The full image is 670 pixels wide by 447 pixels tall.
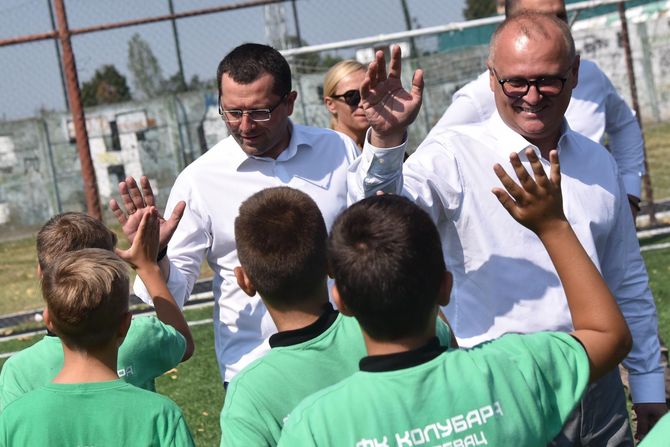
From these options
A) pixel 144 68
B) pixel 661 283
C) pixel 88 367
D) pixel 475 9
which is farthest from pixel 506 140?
pixel 475 9

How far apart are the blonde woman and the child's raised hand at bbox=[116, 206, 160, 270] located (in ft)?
7.36

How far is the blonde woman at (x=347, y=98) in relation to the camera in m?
5.89

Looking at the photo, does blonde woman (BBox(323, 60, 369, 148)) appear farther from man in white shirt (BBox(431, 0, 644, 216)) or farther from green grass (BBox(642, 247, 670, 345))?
green grass (BBox(642, 247, 670, 345))

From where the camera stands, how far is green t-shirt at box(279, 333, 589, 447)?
2.43 meters

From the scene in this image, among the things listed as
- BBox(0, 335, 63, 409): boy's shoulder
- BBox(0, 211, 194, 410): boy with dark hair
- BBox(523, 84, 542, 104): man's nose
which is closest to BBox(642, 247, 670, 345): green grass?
BBox(523, 84, 542, 104): man's nose

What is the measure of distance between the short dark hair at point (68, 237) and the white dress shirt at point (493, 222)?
1.06m

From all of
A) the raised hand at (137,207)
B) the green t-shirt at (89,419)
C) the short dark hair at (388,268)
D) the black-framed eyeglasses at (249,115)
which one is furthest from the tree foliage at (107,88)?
the short dark hair at (388,268)

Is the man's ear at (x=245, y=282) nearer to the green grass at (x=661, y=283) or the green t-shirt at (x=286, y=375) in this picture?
the green t-shirt at (x=286, y=375)

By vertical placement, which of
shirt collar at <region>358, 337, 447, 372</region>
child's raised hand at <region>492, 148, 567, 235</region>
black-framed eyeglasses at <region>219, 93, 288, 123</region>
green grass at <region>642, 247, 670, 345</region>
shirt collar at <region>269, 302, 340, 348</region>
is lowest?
green grass at <region>642, 247, 670, 345</region>

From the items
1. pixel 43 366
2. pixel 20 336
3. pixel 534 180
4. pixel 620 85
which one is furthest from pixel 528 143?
pixel 620 85

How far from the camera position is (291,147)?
4492mm

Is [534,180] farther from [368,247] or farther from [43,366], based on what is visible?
[43,366]

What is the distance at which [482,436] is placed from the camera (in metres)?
2.48

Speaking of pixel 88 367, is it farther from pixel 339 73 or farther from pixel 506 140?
pixel 339 73
